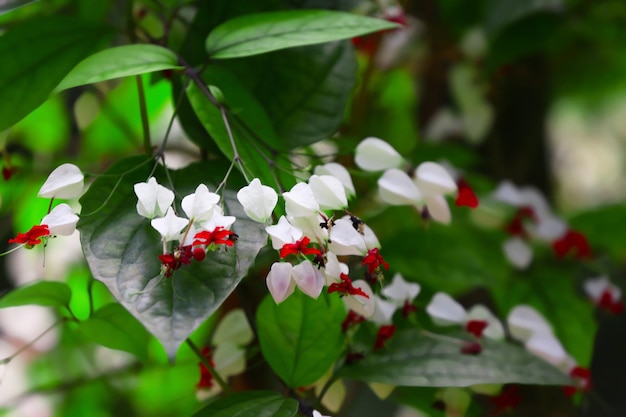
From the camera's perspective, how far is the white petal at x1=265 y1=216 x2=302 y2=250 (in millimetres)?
355

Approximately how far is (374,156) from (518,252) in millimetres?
302

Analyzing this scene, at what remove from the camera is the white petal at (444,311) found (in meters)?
0.54

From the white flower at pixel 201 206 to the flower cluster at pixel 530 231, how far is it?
1.53 feet

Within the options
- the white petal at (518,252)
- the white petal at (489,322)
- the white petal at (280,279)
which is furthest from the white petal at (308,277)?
the white petal at (518,252)

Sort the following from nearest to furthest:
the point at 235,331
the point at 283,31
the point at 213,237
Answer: the point at 213,237
the point at 283,31
the point at 235,331

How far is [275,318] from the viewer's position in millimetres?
455

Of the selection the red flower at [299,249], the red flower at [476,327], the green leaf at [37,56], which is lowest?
the red flower at [476,327]

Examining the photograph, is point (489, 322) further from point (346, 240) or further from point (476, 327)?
point (346, 240)

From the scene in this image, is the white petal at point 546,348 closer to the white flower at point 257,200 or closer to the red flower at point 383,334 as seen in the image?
the red flower at point 383,334

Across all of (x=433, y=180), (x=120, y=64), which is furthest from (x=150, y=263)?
(x=433, y=180)

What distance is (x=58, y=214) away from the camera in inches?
14.9

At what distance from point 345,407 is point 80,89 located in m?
0.48

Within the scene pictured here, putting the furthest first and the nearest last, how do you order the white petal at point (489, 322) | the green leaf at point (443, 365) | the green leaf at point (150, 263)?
the white petal at point (489, 322), the green leaf at point (443, 365), the green leaf at point (150, 263)

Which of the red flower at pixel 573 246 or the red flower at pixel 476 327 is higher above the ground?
the red flower at pixel 476 327
